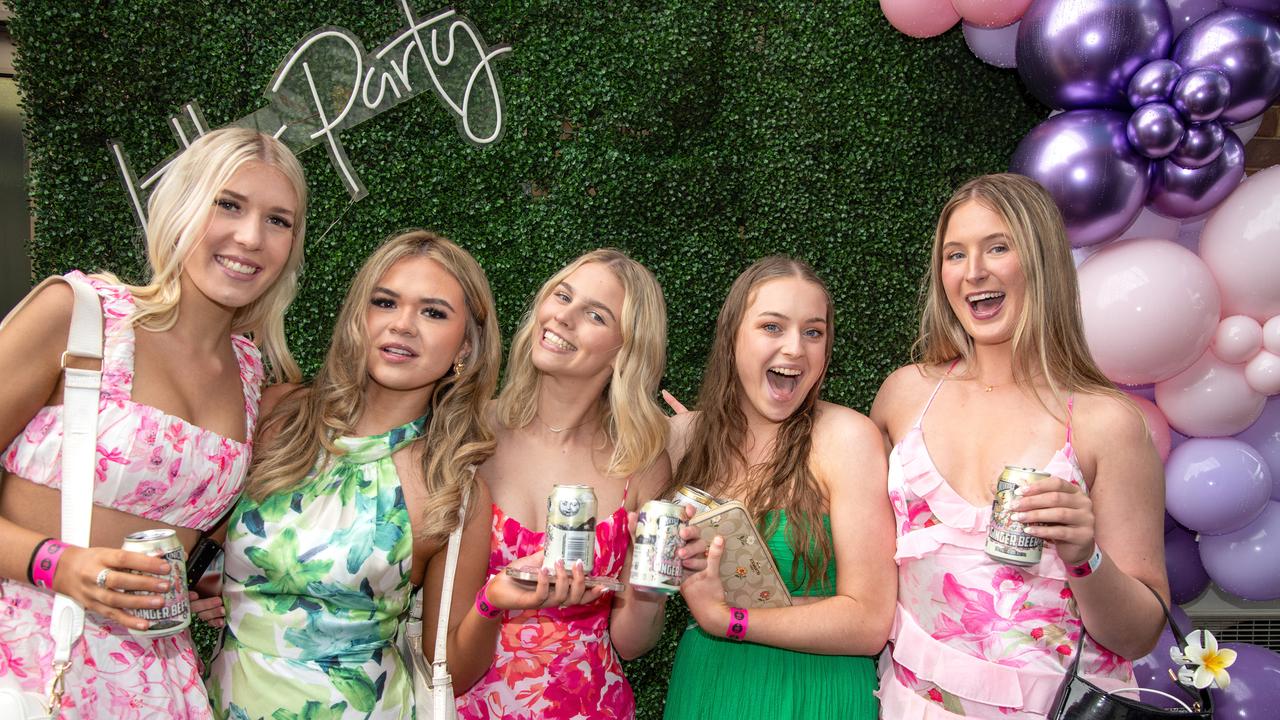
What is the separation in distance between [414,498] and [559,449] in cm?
44

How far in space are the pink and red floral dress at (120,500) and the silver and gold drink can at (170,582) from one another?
0.78ft

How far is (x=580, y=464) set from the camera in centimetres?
219

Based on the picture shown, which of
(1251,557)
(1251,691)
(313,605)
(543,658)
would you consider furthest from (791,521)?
(1251,691)

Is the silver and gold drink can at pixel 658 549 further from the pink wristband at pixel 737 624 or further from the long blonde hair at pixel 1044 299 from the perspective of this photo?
the long blonde hair at pixel 1044 299

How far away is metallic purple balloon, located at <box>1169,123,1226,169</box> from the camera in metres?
2.59

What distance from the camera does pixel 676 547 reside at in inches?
65.1

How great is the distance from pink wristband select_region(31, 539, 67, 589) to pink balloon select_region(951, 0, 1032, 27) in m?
3.12

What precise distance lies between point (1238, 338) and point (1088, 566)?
1472mm

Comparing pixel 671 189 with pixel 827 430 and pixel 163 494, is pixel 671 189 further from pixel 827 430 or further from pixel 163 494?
pixel 163 494

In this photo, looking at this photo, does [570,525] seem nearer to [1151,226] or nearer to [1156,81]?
[1156,81]

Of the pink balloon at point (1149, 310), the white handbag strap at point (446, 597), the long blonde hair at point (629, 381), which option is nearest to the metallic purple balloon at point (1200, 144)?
the pink balloon at point (1149, 310)

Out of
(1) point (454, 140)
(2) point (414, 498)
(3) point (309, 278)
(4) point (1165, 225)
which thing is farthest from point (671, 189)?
(2) point (414, 498)

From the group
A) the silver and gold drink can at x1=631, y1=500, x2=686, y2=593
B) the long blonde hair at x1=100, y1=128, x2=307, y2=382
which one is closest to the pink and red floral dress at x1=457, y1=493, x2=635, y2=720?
the silver and gold drink can at x1=631, y1=500, x2=686, y2=593

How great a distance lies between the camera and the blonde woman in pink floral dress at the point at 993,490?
1.82m
